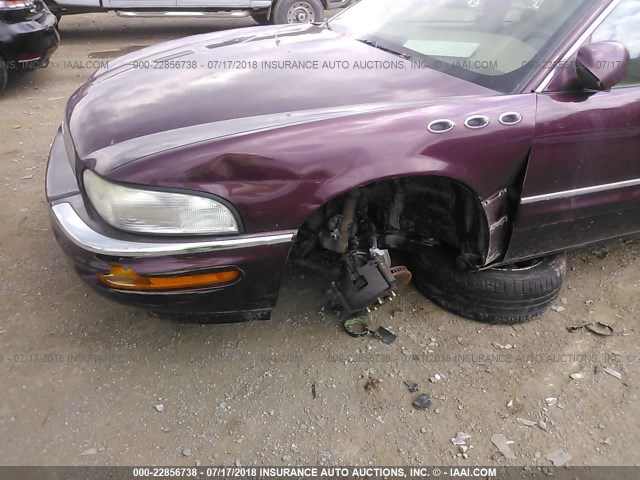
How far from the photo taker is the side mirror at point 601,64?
2.04 m

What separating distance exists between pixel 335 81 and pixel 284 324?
1.18 metres

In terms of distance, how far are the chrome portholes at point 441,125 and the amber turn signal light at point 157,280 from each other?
3.01 feet

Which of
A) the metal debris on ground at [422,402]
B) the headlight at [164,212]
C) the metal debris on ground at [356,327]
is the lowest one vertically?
the metal debris on ground at [422,402]

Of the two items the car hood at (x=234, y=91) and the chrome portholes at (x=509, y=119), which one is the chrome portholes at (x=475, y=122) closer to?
the chrome portholes at (x=509, y=119)

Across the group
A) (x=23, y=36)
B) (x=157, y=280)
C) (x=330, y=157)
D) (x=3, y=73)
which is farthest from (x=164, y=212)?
(x=3, y=73)

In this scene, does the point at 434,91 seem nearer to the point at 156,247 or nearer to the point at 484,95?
the point at 484,95

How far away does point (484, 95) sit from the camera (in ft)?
6.87

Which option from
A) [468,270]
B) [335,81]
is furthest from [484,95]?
[468,270]

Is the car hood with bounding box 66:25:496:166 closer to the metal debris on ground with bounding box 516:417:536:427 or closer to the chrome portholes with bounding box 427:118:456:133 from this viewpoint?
the chrome portholes with bounding box 427:118:456:133

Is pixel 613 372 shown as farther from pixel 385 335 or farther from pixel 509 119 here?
pixel 509 119

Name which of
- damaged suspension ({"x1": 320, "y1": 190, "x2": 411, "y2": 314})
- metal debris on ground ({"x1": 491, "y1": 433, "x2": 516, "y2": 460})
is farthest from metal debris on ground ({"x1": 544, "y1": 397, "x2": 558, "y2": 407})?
damaged suspension ({"x1": 320, "y1": 190, "x2": 411, "y2": 314})

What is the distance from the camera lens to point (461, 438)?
6.73 ft

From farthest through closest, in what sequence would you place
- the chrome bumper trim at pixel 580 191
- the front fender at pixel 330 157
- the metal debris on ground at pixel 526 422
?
1. the chrome bumper trim at pixel 580 191
2. the metal debris on ground at pixel 526 422
3. the front fender at pixel 330 157

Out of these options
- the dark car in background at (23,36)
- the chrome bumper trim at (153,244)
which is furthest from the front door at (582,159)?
the dark car in background at (23,36)
